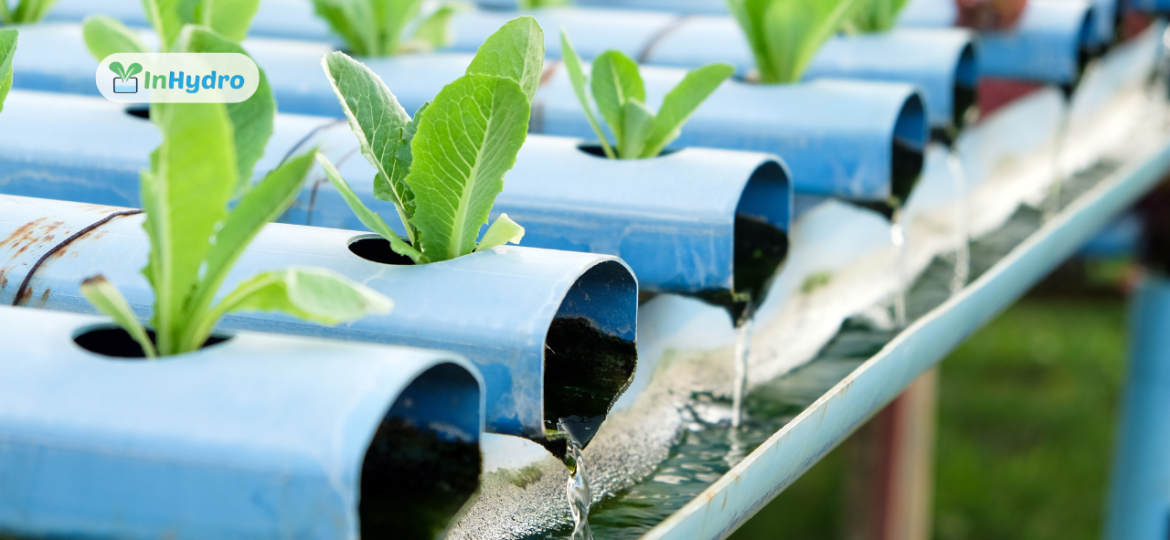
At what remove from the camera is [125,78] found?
3.32 ft

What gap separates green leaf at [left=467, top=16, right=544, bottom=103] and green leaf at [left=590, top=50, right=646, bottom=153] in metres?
0.31

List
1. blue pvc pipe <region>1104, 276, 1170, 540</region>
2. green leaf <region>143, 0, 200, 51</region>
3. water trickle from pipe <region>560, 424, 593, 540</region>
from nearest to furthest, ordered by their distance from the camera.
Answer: water trickle from pipe <region>560, 424, 593, 540</region>
green leaf <region>143, 0, 200, 51</region>
blue pvc pipe <region>1104, 276, 1170, 540</region>

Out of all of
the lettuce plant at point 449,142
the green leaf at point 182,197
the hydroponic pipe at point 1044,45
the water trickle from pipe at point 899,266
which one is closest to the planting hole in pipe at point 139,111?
the lettuce plant at point 449,142

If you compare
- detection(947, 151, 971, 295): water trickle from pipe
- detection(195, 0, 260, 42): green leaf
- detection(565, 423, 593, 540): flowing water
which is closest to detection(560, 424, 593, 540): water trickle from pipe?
detection(565, 423, 593, 540): flowing water

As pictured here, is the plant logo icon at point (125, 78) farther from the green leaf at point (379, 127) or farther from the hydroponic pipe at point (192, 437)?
the hydroponic pipe at point (192, 437)

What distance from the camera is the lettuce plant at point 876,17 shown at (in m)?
2.06

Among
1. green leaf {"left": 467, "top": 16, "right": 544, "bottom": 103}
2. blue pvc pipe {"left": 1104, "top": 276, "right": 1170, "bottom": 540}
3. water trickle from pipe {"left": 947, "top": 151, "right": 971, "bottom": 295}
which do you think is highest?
green leaf {"left": 467, "top": 16, "right": 544, "bottom": 103}

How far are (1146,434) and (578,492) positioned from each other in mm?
2577

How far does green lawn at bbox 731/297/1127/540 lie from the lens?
220 inches

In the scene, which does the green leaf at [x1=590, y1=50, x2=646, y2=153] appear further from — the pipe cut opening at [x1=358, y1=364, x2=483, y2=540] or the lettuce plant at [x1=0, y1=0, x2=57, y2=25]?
the lettuce plant at [x1=0, y1=0, x2=57, y2=25]

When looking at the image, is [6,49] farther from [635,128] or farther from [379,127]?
[635,128]

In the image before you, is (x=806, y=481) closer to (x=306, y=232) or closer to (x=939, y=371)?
(x=939, y=371)

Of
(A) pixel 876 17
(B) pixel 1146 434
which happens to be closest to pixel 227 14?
(A) pixel 876 17

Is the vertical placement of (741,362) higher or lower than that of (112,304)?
lower
